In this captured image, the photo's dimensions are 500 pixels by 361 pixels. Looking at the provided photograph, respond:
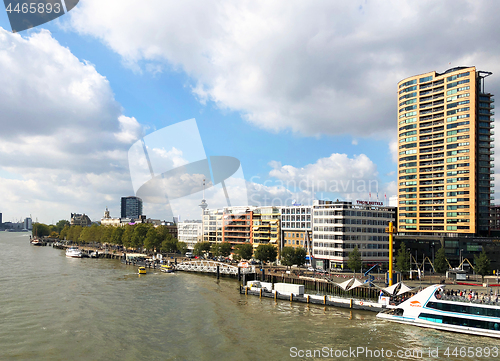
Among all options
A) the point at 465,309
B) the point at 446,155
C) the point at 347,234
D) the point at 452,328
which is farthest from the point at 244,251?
the point at 446,155

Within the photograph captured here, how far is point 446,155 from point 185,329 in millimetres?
92569

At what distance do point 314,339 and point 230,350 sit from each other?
898 centimetres

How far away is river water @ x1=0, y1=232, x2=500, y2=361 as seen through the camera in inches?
1198

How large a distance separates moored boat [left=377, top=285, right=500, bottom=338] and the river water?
1.09 m

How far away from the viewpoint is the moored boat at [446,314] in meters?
36.5

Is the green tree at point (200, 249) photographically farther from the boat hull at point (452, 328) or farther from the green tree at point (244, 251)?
the boat hull at point (452, 328)

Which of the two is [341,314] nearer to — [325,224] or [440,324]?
[440,324]

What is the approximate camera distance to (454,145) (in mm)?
98000

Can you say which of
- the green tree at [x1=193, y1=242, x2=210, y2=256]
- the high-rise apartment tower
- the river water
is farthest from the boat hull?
the green tree at [x1=193, y1=242, x2=210, y2=256]

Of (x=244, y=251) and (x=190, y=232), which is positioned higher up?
(x=190, y=232)

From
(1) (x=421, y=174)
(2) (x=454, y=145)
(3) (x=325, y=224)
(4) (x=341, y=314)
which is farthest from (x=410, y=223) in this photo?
(4) (x=341, y=314)

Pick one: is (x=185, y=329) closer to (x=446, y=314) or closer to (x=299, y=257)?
(x=446, y=314)

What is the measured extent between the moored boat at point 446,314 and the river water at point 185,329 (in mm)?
1089

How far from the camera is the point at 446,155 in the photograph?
9931 cm
